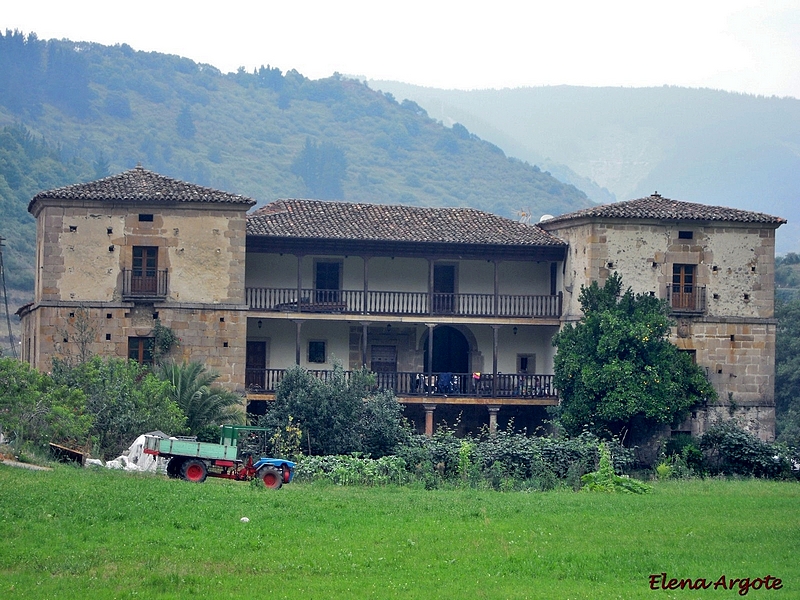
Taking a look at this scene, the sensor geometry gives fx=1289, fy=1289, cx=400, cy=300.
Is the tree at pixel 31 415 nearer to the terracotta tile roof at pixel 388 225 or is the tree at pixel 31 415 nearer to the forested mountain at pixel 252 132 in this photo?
the terracotta tile roof at pixel 388 225

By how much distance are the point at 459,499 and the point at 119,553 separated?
8348 mm

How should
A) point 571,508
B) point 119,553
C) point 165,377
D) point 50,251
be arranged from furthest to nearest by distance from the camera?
1. point 50,251
2. point 165,377
3. point 571,508
4. point 119,553

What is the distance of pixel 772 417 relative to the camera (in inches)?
1486

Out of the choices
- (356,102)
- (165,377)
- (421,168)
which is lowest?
(165,377)

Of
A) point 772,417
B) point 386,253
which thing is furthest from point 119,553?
point 772,417

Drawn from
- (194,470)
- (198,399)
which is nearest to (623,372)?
(198,399)

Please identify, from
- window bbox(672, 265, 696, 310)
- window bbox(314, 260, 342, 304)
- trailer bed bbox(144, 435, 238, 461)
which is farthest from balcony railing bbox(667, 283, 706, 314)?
trailer bed bbox(144, 435, 238, 461)

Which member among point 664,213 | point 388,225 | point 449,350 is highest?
point 664,213

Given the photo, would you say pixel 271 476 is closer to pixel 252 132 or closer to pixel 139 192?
pixel 139 192

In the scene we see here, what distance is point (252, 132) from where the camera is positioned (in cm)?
12975

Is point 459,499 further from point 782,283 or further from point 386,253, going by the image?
point 782,283

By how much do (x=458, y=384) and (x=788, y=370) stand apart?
52.7 ft

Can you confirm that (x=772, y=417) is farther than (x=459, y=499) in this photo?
Yes

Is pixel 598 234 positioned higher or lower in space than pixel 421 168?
lower
